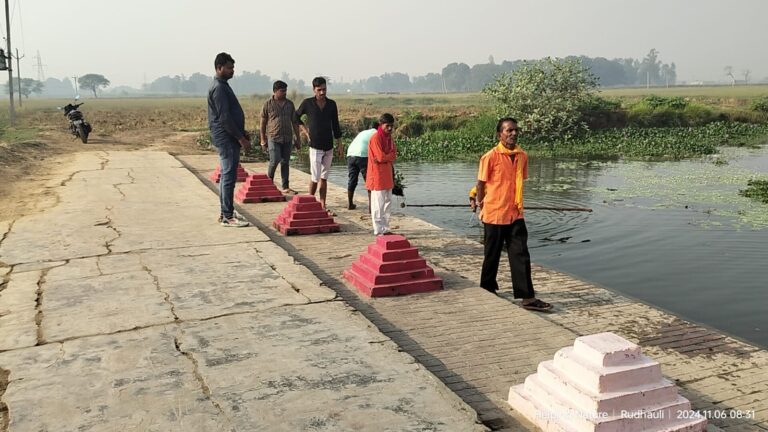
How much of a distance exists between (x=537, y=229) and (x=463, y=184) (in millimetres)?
5024

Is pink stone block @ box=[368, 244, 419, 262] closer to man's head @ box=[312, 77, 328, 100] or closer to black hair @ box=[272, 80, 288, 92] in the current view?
man's head @ box=[312, 77, 328, 100]

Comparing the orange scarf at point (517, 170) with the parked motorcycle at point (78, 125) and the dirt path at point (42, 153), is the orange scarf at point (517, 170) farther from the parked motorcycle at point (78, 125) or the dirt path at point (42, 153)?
the parked motorcycle at point (78, 125)

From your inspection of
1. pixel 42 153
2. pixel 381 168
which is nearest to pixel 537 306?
pixel 381 168

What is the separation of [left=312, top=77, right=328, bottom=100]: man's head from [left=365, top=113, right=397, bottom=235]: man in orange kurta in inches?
59.9

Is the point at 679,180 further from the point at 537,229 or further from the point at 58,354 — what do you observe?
the point at 58,354

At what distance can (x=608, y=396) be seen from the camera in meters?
2.70

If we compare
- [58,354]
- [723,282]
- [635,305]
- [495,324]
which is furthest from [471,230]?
[58,354]

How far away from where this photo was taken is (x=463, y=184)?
14500 millimetres

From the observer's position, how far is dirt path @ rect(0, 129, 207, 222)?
8.84 meters

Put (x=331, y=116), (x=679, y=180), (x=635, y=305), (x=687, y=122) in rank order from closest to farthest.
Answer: (x=635, y=305)
(x=331, y=116)
(x=679, y=180)
(x=687, y=122)

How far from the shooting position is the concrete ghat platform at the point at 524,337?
133 inches

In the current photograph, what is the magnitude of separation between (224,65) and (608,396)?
528 centimetres

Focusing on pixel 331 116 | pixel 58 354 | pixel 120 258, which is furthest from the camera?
pixel 331 116

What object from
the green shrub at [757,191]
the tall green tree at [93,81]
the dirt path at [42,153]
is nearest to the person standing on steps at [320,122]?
the dirt path at [42,153]
